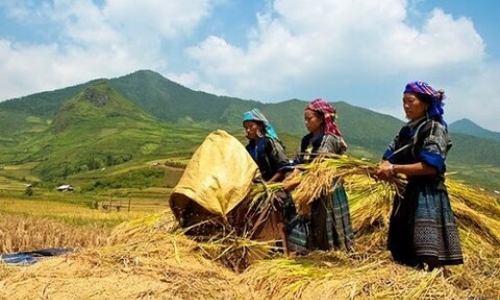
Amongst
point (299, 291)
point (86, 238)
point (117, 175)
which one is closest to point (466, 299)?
point (299, 291)

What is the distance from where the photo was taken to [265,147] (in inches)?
201

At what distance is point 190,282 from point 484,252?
2688mm

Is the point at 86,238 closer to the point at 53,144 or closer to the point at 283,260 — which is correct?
the point at 283,260

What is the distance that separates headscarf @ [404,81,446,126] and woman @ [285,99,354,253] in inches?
36.3

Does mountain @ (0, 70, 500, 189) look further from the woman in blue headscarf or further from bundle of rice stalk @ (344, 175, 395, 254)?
the woman in blue headscarf

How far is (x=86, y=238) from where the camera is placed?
8.27m

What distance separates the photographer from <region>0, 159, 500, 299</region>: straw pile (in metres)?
3.31

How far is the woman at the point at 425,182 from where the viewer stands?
3.83m

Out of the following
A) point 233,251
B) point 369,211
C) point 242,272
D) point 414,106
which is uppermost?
point 414,106

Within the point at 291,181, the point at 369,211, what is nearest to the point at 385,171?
the point at 291,181

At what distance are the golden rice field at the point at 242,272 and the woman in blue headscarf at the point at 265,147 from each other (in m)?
0.87

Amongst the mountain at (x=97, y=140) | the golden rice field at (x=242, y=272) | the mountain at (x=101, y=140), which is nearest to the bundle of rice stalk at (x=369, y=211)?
the golden rice field at (x=242, y=272)

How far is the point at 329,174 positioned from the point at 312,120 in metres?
0.69

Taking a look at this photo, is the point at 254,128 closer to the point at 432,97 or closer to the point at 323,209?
the point at 323,209
